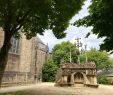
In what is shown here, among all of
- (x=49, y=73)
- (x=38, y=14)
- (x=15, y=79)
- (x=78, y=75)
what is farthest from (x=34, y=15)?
(x=49, y=73)

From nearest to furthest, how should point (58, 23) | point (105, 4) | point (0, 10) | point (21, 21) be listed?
point (105, 4)
point (0, 10)
point (21, 21)
point (58, 23)

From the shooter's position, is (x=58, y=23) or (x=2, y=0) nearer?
(x=2, y=0)

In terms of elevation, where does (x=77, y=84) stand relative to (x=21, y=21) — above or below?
below

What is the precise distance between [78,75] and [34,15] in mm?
20634

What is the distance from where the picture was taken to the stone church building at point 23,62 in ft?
110

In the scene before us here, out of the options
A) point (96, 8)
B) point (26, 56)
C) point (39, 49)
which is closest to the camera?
point (96, 8)

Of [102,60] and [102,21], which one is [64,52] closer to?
[102,60]

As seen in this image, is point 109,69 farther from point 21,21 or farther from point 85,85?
point 21,21

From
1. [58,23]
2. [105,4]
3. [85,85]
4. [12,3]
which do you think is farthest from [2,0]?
[85,85]

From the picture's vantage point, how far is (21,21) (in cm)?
1923

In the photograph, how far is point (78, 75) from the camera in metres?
37.7

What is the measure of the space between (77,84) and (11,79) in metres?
10.5

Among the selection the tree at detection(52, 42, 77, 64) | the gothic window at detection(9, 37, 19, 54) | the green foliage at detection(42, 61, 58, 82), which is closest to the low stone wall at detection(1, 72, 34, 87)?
the gothic window at detection(9, 37, 19, 54)

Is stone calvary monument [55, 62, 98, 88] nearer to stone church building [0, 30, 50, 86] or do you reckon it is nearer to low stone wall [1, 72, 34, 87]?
low stone wall [1, 72, 34, 87]
